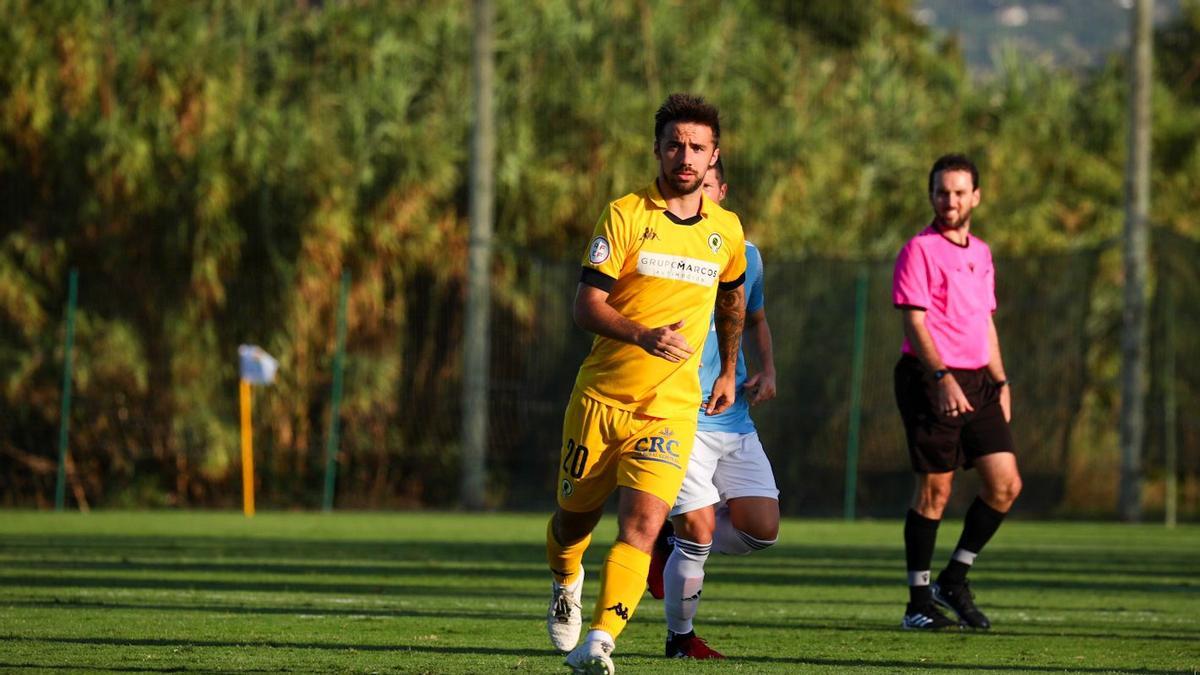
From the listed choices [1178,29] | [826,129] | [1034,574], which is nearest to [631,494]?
[1034,574]

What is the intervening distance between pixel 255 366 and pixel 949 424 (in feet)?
41.4

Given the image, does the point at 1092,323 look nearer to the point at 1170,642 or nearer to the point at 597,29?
the point at 597,29

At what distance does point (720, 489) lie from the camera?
7.70 meters

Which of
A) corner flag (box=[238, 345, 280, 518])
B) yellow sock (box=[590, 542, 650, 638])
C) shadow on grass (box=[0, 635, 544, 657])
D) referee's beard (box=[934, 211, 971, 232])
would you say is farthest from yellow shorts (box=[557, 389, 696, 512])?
corner flag (box=[238, 345, 280, 518])

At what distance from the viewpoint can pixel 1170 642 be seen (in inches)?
318

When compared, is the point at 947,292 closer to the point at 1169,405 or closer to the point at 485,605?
the point at 485,605

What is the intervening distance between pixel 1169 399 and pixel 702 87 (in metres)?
8.21

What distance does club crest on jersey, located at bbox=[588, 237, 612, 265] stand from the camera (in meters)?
6.40

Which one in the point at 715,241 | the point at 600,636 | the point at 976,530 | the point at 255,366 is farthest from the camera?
the point at 255,366

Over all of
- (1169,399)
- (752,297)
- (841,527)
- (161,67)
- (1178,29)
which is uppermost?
(1178,29)

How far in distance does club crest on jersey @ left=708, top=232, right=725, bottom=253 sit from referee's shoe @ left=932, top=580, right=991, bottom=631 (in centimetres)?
292

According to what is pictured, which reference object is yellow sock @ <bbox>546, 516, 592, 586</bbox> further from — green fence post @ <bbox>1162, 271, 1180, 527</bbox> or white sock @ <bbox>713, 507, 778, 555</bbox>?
green fence post @ <bbox>1162, 271, 1180, 527</bbox>

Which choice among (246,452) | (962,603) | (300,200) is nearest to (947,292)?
(962,603)

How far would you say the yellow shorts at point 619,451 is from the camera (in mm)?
6387
